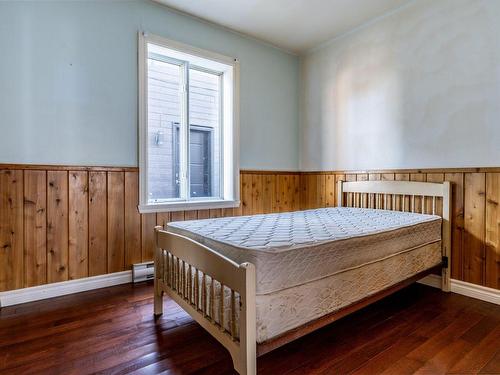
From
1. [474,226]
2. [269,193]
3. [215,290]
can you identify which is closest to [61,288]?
[215,290]

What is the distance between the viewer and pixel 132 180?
272 cm

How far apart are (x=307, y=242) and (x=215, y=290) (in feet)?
1.74

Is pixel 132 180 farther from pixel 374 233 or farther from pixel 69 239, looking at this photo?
pixel 374 233

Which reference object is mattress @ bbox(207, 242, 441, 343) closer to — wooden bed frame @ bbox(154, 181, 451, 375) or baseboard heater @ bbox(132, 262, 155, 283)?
wooden bed frame @ bbox(154, 181, 451, 375)

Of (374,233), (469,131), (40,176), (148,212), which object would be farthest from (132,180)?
(469,131)

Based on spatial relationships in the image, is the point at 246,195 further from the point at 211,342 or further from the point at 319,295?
the point at 319,295

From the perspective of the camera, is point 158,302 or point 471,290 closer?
point 158,302

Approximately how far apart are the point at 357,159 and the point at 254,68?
1661 mm

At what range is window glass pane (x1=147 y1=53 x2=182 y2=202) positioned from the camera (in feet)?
9.62

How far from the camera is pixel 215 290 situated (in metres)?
1.45

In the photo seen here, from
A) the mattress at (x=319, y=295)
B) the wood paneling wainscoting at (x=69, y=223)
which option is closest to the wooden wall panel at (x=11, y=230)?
the wood paneling wainscoting at (x=69, y=223)

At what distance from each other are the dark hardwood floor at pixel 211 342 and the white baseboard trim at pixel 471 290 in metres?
0.08

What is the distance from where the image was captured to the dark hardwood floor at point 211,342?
1.48 m

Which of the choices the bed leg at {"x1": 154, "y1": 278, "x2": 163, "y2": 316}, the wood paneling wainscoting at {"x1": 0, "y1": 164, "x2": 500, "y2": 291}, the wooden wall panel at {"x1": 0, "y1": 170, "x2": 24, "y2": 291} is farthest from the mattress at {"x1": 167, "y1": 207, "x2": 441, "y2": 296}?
the wooden wall panel at {"x1": 0, "y1": 170, "x2": 24, "y2": 291}
